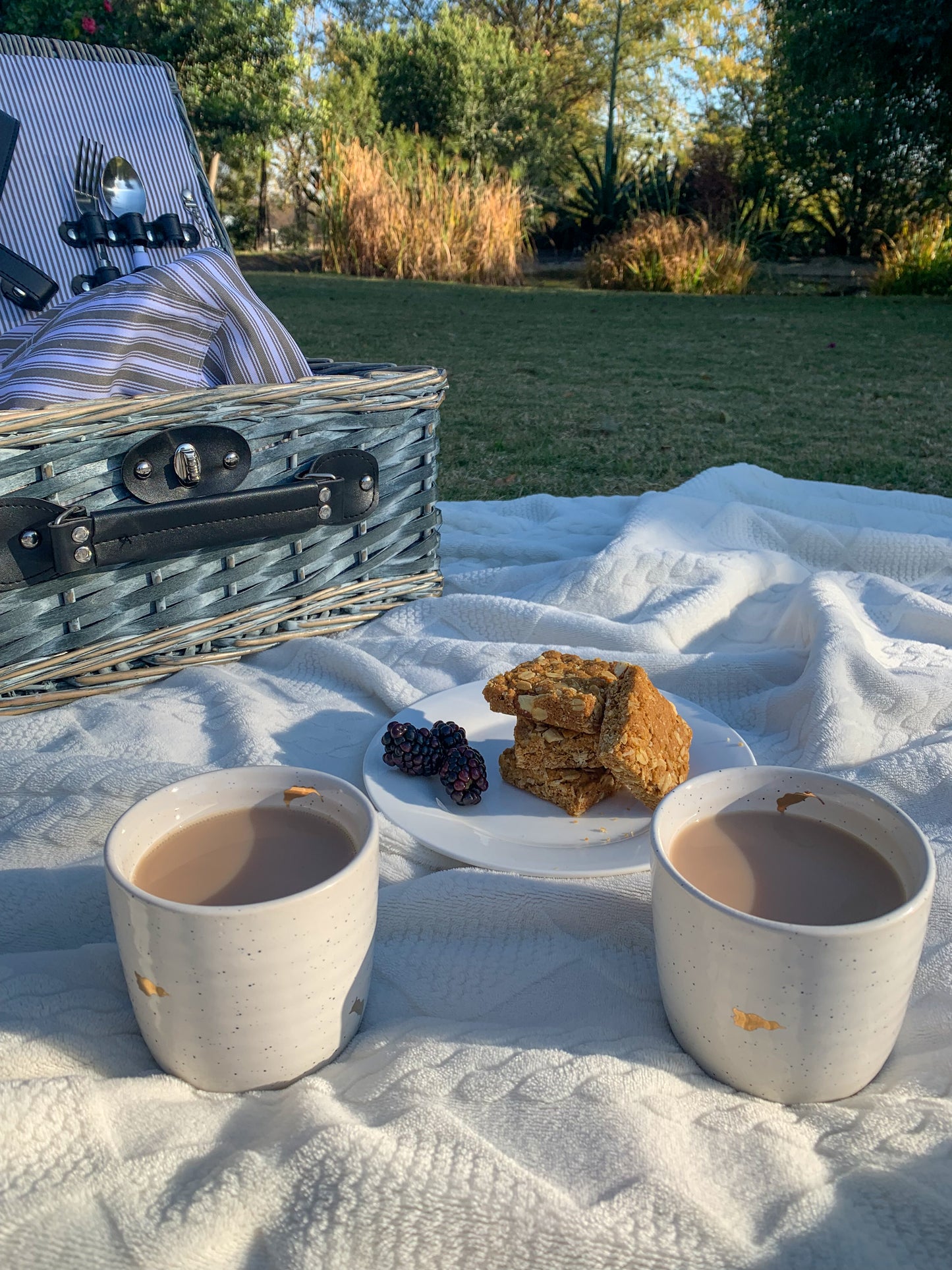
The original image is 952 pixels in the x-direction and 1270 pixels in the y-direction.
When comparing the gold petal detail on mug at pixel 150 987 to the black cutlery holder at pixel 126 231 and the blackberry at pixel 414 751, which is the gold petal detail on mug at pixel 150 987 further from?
the black cutlery holder at pixel 126 231

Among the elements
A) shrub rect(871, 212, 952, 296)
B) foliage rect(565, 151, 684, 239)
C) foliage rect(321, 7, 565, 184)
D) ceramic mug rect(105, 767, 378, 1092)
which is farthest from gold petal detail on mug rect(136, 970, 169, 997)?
foliage rect(321, 7, 565, 184)

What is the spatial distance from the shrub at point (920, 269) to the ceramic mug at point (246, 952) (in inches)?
363

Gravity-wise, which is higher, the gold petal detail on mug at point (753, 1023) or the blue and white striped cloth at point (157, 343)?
the blue and white striped cloth at point (157, 343)

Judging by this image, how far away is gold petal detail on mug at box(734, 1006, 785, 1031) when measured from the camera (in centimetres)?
70

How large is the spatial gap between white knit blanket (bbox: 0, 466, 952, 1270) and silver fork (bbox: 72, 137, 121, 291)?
1.40 m

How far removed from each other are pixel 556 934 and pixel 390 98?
52.7 ft

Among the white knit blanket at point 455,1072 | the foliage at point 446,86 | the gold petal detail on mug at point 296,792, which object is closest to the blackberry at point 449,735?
the white knit blanket at point 455,1072

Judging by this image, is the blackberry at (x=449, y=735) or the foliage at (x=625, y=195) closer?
the blackberry at (x=449, y=735)

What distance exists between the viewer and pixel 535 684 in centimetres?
111

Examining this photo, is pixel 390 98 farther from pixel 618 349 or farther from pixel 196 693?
pixel 196 693

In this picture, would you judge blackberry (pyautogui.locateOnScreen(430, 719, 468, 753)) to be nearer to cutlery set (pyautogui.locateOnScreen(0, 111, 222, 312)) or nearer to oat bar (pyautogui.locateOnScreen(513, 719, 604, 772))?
oat bar (pyautogui.locateOnScreen(513, 719, 604, 772))

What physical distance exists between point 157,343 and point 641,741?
1.03 metres

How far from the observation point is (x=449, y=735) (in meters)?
1.13

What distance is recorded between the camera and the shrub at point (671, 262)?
29.3 feet
